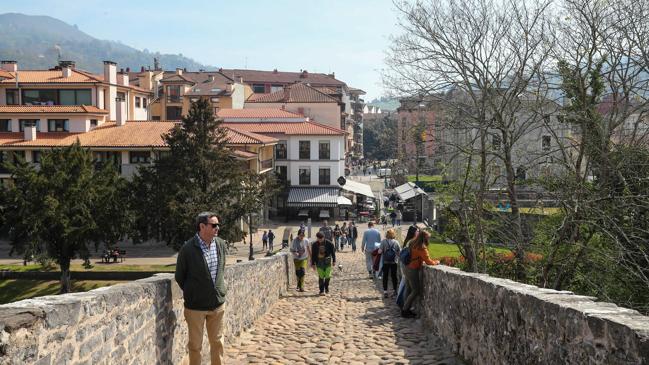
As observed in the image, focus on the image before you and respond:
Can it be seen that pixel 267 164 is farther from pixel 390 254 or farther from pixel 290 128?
pixel 390 254

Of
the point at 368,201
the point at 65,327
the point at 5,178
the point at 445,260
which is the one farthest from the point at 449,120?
the point at 368,201

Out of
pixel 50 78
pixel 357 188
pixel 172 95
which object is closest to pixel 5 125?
pixel 50 78

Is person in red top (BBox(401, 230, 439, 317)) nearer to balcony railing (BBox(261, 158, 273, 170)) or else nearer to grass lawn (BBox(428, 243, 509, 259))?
grass lawn (BBox(428, 243, 509, 259))

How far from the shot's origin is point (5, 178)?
43312mm

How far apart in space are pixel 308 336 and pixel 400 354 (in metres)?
1.85

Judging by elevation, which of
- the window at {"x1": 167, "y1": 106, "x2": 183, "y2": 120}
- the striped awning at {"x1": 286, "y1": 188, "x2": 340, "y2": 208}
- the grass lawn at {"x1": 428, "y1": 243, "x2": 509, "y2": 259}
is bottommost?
the grass lawn at {"x1": 428, "y1": 243, "x2": 509, "y2": 259}

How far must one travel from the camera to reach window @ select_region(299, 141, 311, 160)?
53094mm

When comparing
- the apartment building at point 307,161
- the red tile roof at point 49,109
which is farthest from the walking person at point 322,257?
the red tile roof at point 49,109

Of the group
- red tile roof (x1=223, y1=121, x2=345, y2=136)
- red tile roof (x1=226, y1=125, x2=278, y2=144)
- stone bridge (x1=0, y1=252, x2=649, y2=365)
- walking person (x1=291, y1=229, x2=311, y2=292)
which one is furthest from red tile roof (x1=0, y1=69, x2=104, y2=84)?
stone bridge (x1=0, y1=252, x2=649, y2=365)

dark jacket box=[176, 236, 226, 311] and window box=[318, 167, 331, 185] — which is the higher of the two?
window box=[318, 167, 331, 185]

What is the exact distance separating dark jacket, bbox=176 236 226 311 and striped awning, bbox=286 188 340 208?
43.3m

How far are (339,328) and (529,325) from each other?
5518mm

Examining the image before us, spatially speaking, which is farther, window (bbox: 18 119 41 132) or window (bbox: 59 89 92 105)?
window (bbox: 59 89 92 105)

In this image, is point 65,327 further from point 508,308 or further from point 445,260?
point 445,260
